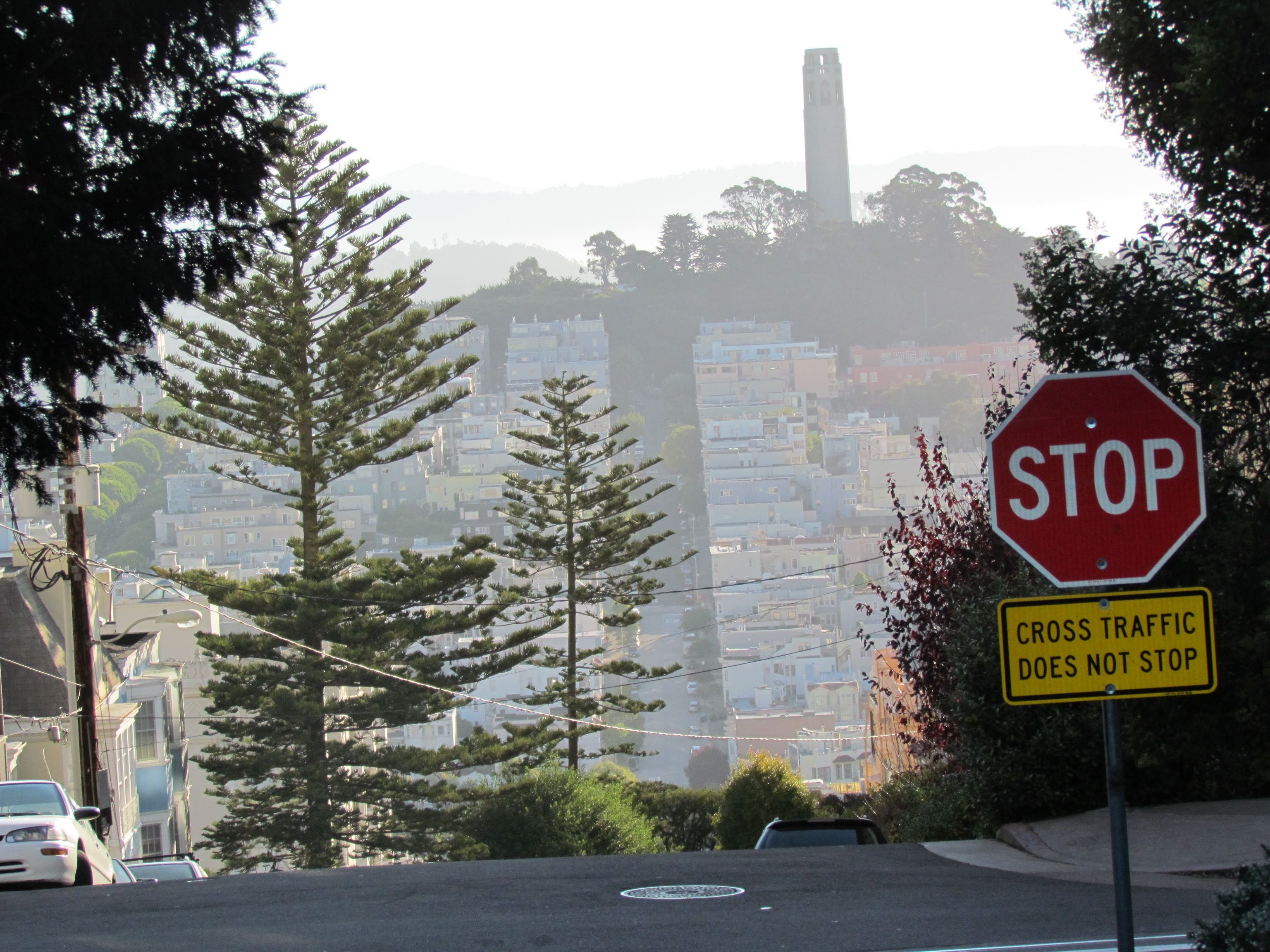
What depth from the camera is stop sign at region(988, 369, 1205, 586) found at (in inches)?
145

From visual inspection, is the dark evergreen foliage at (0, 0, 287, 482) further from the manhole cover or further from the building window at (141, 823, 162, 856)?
the building window at (141, 823, 162, 856)

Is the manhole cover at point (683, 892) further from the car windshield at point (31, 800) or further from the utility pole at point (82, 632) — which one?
the utility pole at point (82, 632)

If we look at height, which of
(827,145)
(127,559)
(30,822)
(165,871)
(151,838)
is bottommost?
(151,838)

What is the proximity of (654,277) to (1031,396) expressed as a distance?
16673cm

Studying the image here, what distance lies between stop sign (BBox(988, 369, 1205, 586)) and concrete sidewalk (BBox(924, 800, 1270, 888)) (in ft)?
10.8

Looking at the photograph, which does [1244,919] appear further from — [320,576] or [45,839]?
[320,576]

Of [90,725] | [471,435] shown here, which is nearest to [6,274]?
[90,725]

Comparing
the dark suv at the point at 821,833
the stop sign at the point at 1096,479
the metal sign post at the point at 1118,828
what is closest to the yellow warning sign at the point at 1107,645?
the metal sign post at the point at 1118,828

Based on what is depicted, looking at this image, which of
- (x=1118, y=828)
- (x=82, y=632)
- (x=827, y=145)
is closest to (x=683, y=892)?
(x=1118, y=828)

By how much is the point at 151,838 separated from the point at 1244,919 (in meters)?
29.1

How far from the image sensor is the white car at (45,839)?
8.90 metres

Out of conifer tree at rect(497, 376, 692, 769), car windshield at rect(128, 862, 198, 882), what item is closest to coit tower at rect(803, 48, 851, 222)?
conifer tree at rect(497, 376, 692, 769)

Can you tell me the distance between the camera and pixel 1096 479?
12.1ft

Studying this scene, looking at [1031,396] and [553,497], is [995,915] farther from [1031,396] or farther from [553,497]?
[553,497]
